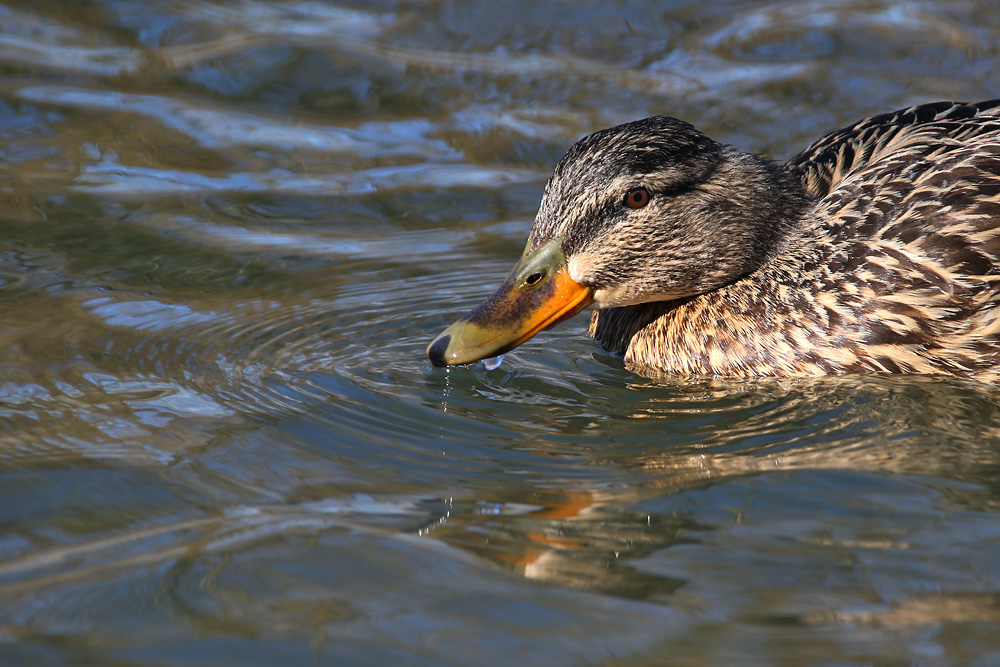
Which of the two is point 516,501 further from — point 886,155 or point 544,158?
point 544,158

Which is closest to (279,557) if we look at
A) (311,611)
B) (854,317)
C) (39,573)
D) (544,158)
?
(311,611)

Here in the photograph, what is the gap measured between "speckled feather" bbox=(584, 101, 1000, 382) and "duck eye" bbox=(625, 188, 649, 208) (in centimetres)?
18

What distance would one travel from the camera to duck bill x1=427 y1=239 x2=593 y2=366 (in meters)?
5.68

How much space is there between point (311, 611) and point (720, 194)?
3.36 m

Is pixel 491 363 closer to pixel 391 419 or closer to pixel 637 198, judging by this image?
pixel 391 419

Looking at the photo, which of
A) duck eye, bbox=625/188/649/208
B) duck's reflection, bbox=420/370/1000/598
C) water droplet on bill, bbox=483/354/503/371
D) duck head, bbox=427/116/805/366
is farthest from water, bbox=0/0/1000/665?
duck eye, bbox=625/188/649/208

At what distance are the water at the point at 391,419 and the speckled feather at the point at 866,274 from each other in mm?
172

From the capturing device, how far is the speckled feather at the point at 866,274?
5570 millimetres

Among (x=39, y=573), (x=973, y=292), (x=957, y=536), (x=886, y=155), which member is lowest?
(x=39, y=573)

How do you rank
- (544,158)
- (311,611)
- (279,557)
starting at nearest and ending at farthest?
(311,611), (279,557), (544,158)

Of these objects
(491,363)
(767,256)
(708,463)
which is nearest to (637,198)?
(767,256)

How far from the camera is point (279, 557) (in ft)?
13.0

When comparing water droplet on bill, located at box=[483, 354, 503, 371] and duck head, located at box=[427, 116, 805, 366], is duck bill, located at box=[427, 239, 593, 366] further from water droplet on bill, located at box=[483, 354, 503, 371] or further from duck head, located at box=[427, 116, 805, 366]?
water droplet on bill, located at box=[483, 354, 503, 371]

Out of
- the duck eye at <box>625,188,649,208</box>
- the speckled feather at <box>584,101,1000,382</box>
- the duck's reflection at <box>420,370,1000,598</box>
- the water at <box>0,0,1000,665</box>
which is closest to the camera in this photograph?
the water at <box>0,0,1000,665</box>
